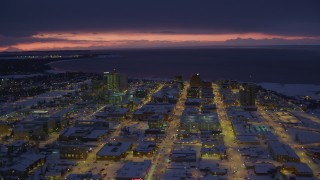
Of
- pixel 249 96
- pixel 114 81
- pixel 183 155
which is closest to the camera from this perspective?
pixel 183 155

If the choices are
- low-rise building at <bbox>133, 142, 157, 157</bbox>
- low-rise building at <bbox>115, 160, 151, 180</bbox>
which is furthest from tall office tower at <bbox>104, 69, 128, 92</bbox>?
low-rise building at <bbox>115, 160, 151, 180</bbox>

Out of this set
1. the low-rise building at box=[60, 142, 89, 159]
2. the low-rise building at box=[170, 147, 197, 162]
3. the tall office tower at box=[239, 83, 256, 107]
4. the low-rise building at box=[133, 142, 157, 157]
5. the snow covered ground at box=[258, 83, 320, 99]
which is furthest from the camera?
the snow covered ground at box=[258, 83, 320, 99]

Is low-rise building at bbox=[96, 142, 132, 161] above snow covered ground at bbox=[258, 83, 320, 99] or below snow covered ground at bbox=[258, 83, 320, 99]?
above

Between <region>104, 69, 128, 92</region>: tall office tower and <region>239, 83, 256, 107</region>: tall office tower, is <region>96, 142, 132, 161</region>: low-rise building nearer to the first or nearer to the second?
<region>239, 83, 256, 107</region>: tall office tower

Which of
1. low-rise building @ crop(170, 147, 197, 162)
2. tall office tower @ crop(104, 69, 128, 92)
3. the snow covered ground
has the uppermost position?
tall office tower @ crop(104, 69, 128, 92)

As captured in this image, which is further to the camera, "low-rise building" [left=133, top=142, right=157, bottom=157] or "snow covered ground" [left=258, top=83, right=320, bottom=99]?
"snow covered ground" [left=258, top=83, right=320, bottom=99]

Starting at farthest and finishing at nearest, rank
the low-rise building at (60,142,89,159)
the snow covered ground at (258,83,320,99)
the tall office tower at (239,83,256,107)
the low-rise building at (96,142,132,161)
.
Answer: the snow covered ground at (258,83,320,99), the tall office tower at (239,83,256,107), the low-rise building at (60,142,89,159), the low-rise building at (96,142,132,161)

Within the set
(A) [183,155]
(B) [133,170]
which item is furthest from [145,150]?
(B) [133,170]

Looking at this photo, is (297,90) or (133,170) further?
(297,90)

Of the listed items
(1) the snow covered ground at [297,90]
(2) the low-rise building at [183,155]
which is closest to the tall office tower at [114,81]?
(1) the snow covered ground at [297,90]

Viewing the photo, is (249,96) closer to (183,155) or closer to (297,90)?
(297,90)

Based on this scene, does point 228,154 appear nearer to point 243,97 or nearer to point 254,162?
point 254,162

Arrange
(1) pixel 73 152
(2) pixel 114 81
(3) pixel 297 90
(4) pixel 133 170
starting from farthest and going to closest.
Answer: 1. (2) pixel 114 81
2. (3) pixel 297 90
3. (1) pixel 73 152
4. (4) pixel 133 170
